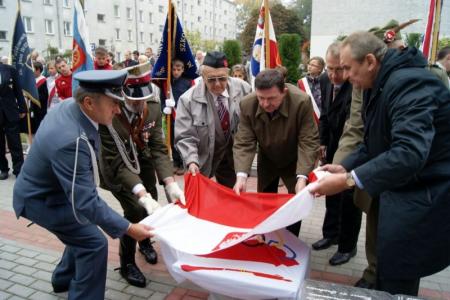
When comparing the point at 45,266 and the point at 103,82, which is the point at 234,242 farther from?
the point at 45,266

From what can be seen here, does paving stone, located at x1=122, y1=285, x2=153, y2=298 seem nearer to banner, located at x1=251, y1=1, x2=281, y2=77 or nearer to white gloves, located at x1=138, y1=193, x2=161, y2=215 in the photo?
white gloves, located at x1=138, y1=193, x2=161, y2=215

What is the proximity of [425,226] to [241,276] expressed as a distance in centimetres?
111

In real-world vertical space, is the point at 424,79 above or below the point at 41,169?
above

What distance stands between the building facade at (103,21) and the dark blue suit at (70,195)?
2673 cm

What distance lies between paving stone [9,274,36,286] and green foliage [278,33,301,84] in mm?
9794

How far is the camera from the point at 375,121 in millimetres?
2283

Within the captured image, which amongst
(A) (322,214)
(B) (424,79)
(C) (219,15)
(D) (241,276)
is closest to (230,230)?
(D) (241,276)

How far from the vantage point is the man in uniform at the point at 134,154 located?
3064 mm

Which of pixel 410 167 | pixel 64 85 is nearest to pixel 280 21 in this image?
pixel 64 85

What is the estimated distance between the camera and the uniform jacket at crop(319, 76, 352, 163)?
3710 mm

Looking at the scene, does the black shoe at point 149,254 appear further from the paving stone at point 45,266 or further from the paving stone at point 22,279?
the paving stone at point 22,279

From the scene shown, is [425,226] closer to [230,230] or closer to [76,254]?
[230,230]

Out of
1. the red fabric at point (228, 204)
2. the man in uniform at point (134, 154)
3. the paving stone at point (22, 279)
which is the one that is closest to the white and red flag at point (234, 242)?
the red fabric at point (228, 204)

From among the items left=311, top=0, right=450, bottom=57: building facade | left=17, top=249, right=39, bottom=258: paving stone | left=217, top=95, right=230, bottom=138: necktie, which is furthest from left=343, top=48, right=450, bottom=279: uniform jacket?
left=311, top=0, right=450, bottom=57: building facade
